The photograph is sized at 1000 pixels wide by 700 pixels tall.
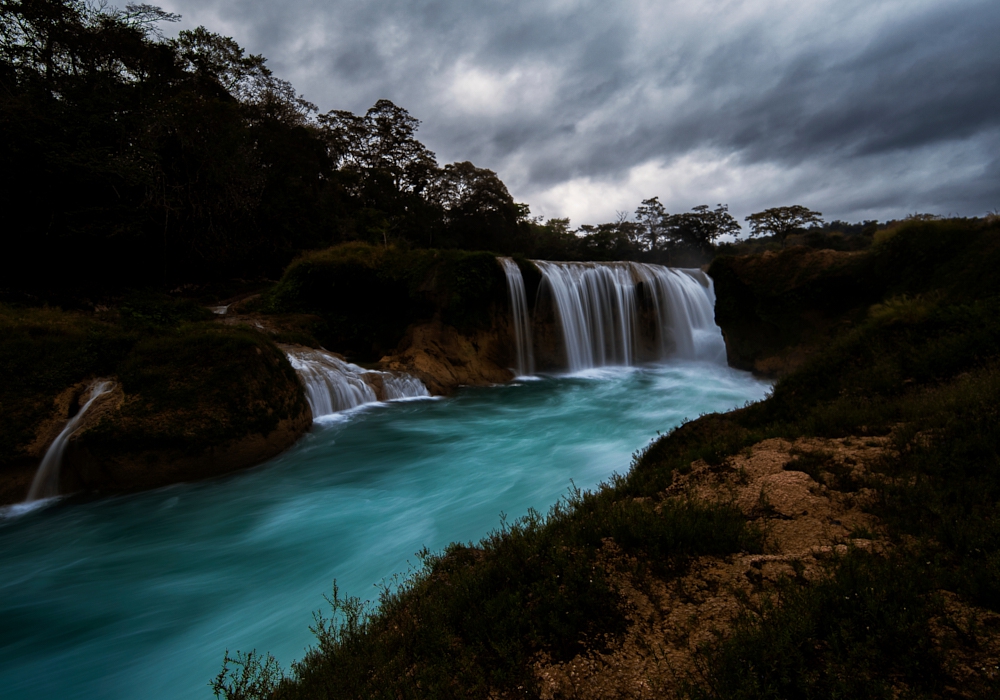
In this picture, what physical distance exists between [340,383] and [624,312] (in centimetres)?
1461

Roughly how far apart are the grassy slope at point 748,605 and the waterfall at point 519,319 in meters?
14.8

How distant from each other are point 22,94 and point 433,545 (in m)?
16.6

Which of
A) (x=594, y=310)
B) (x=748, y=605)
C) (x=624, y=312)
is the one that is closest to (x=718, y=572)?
(x=748, y=605)

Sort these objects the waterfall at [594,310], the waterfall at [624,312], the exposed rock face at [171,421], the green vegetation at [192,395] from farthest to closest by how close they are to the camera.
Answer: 1. the waterfall at [624,312]
2. the waterfall at [594,310]
3. the green vegetation at [192,395]
4. the exposed rock face at [171,421]

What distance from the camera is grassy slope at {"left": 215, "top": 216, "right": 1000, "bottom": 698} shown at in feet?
7.23

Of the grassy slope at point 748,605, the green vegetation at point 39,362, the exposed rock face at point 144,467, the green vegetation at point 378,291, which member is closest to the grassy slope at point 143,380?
the green vegetation at point 39,362

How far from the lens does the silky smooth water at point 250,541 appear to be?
174 inches

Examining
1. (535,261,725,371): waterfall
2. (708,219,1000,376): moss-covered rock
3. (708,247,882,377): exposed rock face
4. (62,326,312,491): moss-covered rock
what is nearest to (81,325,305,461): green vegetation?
(62,326,312,491): moss-covered rock

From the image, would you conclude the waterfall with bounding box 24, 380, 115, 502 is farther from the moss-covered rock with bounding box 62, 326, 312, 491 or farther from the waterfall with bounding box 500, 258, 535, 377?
the waterfall with bounding box 500, 258, 535, 377

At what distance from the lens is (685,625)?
2.67 m

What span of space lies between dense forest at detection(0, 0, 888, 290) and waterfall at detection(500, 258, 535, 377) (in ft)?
18.4

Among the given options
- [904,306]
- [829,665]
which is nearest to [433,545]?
[829,665]

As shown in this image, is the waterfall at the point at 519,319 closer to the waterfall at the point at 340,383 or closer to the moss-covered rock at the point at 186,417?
the waterfall at the point at 340,383

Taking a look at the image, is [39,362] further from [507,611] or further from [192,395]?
[507,611]
